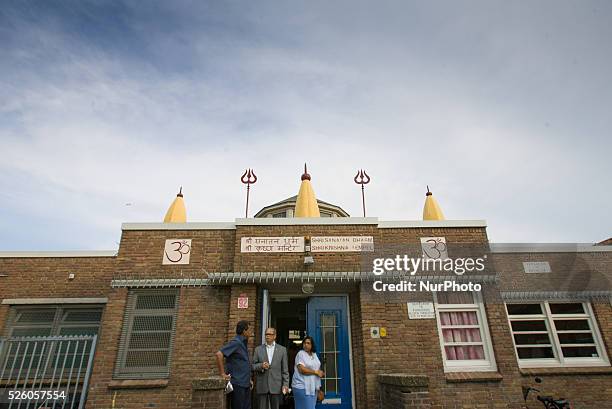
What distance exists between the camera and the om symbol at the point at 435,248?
7941 millimetres

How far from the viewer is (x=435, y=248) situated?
8.02 m

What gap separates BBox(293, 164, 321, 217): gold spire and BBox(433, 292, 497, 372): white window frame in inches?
245

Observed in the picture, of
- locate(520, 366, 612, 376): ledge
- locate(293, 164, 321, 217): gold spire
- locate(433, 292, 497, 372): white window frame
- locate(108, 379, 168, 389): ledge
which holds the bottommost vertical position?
locate(108, 379, 168, 389): ledge

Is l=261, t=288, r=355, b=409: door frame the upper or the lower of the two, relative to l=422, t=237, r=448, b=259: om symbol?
lower

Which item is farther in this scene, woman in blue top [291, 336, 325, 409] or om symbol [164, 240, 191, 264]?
om symbol [164, 240, 191, 264]

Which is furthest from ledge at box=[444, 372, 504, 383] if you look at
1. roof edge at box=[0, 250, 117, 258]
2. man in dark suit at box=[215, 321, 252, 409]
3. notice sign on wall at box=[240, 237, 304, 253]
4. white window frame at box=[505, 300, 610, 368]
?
roof edge at box=[0, 250, 117, 258]

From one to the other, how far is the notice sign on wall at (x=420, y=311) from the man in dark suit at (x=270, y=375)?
2940 mm

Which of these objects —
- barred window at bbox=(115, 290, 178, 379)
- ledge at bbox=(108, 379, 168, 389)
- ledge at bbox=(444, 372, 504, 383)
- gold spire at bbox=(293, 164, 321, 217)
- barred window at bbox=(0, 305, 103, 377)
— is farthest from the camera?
gold spire at bbox=(293, 164, 321, 217)

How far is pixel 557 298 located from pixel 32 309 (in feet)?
43.0

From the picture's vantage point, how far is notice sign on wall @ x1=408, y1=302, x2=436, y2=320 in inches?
291

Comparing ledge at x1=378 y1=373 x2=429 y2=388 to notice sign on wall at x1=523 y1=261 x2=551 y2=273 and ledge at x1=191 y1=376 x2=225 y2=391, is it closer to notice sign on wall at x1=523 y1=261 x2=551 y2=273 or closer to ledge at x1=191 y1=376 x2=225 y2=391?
ledge at x1=191 y1=376 x2=225 y2=391

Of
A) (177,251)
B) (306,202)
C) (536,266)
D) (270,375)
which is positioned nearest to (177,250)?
(177,251)

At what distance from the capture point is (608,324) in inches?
334

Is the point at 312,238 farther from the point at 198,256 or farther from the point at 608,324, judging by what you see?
the point at 608,324
